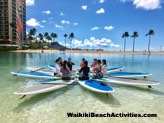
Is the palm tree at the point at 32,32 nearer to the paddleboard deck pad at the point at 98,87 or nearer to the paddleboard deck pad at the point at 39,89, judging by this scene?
the paddleboard deck pad at the point at 39,89

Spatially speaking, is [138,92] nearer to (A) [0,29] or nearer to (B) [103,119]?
(B) [103,119]

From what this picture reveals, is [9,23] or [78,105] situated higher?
[9,23]

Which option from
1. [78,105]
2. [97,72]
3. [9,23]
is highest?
[9,23]

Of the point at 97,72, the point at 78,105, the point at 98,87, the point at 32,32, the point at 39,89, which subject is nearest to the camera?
the point at 78,105

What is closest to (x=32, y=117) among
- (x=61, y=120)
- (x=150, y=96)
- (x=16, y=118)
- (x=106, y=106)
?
(x=16, y=118)

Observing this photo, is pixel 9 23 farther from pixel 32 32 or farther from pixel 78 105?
pixel 78 105

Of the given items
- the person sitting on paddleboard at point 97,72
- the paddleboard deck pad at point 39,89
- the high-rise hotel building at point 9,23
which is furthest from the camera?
the high-rise hotel building at point 9,23

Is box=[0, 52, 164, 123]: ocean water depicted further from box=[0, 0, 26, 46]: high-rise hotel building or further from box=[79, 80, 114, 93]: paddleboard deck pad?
box=[0, 0, 26, 46]: high-rise hotel building

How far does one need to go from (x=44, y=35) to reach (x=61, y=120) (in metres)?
112

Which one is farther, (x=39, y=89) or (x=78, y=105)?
(x=39, y=89)

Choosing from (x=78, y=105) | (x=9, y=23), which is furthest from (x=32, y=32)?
(x=78, y=105)

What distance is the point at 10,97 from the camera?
31.4 feet

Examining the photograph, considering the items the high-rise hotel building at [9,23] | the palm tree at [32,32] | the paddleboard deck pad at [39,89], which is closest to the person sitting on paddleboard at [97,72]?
the paddleboard deck pad at [39,89]

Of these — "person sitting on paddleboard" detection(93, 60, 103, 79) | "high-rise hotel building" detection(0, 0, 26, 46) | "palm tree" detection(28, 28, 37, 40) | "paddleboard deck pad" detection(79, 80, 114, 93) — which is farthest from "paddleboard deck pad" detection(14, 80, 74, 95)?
"palm tree" detection(28, 28, 37, 40)
